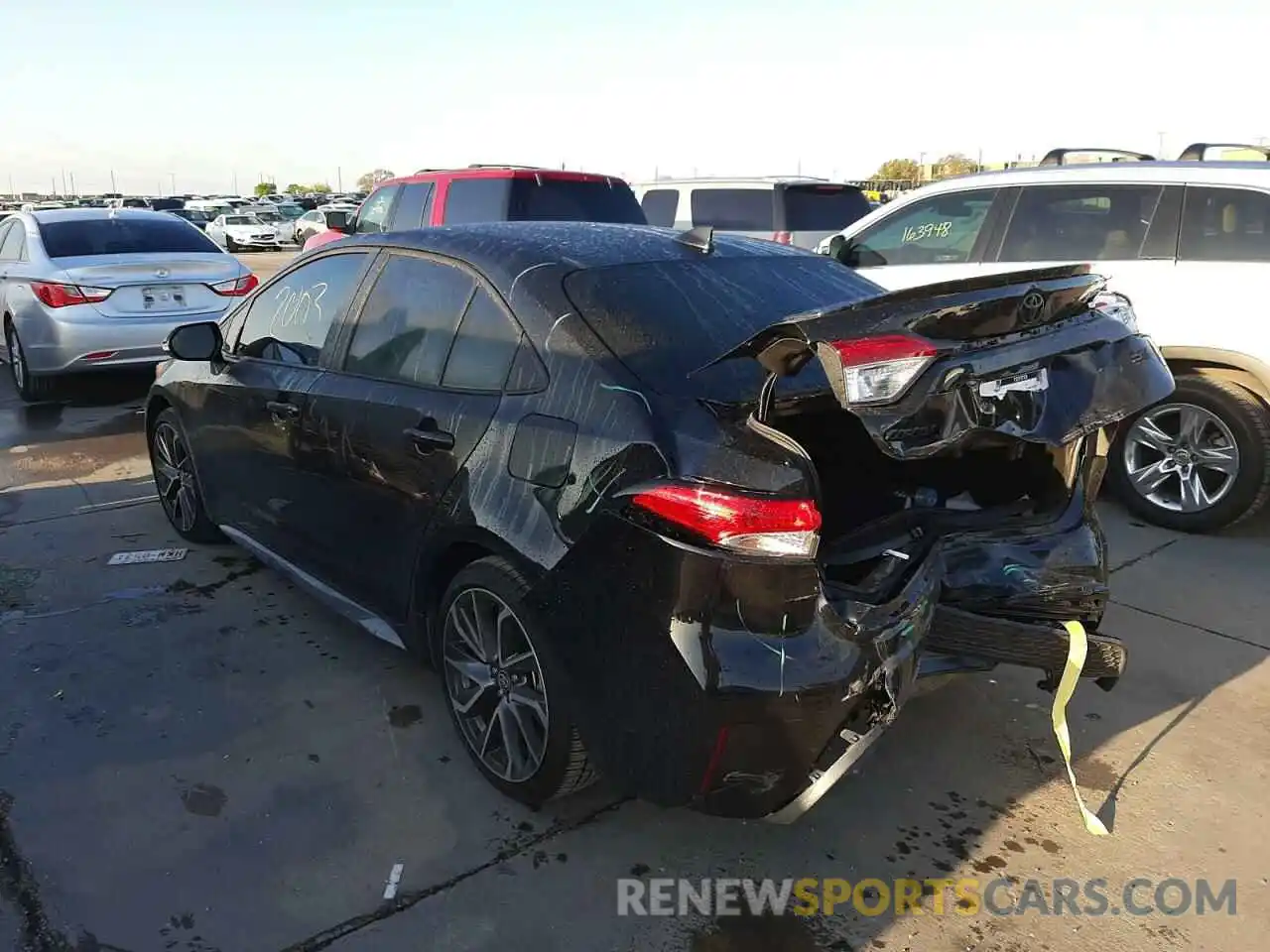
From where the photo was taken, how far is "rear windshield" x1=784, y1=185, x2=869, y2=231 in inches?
414

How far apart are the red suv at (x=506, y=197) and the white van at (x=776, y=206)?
1394mm

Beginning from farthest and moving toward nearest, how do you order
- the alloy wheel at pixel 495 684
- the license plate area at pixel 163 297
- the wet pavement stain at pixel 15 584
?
1. the license plate area at pixel 163 297
2. the wet pavement stain at pixel 15 584
3. the alloy wheel at pixel 495 684

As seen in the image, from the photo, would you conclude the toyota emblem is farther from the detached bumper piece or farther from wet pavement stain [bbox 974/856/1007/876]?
wet pavement stain [bbox 974/856/1007/876]

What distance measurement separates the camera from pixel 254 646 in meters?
4.01

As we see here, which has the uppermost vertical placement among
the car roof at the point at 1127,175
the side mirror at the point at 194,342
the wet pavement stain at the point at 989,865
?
the car roof at the point at 1127,175

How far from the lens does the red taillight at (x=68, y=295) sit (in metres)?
7.85

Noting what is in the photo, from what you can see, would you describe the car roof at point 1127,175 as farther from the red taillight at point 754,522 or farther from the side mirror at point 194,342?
the side mirror at point 194,342

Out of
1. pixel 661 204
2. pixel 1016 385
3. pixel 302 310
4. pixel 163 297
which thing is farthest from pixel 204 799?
pixel 661 204

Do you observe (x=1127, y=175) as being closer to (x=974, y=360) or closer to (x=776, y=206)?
(x=974, y=360)

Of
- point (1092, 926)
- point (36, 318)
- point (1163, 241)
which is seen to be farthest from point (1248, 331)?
point (36, 318)

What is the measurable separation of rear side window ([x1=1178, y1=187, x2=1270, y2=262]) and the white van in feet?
16.6

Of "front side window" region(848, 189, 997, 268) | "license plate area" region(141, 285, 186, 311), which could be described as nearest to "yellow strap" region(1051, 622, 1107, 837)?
"front side window" region(848, 189, 997, 268)

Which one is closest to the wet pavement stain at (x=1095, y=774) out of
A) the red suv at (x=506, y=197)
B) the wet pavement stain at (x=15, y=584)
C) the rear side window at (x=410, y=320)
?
the rear side window at (x=410, y=320)

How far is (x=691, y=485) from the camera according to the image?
2.32 metres
